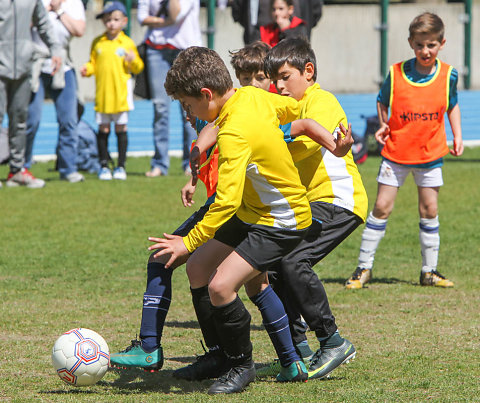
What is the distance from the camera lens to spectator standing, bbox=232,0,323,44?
10.2 meters

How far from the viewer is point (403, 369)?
4586 millimetres

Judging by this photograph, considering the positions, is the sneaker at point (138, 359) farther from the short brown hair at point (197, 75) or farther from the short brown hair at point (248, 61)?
the short brown hair at point (248, 61)

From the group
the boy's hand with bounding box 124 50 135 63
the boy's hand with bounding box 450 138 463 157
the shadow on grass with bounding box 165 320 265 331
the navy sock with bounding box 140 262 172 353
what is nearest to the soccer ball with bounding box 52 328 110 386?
the navy sock with bounding box 140 262 172 353

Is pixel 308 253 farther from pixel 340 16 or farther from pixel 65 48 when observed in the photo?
pixel 340 16

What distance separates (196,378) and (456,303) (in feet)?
7.77

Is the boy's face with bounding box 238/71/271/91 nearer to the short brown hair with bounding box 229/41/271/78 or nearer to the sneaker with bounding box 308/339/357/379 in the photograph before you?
the short brown hair with bounding box 229/41/271/78

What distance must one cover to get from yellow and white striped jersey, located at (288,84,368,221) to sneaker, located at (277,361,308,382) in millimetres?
915

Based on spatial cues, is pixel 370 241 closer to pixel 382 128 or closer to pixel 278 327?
pixel 382 128

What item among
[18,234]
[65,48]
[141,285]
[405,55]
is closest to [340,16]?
[405,55]

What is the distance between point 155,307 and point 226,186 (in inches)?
37.3

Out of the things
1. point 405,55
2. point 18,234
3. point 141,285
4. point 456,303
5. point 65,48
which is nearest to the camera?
point 456,303

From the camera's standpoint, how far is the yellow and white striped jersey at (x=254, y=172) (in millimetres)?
3955

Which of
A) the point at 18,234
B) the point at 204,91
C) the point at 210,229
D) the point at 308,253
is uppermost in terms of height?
the point at 204,91

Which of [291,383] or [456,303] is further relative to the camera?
[456,303]
